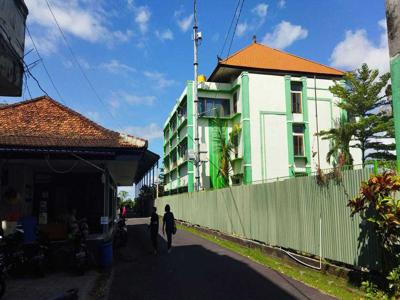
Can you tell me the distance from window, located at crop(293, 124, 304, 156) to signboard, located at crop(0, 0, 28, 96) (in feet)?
93.0

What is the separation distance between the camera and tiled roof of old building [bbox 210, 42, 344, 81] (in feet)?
112

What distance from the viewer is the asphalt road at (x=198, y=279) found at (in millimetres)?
8641

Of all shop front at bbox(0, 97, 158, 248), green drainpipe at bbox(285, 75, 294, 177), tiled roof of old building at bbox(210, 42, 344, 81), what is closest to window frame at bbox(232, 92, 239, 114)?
tiled roof of old building at bbox(210, 42, 344, 81)

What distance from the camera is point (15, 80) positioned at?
7.91m

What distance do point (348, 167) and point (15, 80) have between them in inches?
274

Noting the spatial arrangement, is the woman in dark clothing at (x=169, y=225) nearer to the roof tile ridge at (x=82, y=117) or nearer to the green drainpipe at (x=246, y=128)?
the roof tile ridge at (x=82, y=117)

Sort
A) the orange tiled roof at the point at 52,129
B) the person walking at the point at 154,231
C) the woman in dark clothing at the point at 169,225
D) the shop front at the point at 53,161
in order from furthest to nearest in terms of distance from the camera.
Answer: the woman in dark clothing at the point at 169,225 < the person walking at the point at 154,231 < the orange tiled roof at the point at 52,129 < the shop front at the point at 53,161

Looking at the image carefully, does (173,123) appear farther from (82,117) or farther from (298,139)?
(82,117)

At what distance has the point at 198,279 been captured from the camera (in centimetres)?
1022

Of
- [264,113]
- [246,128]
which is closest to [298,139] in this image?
[264,113]

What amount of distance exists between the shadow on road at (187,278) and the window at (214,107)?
22229 millimetres

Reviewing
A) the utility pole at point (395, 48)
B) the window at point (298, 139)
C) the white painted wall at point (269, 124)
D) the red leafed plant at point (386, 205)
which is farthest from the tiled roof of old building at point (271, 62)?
the red leafed plant at point (386, 205)

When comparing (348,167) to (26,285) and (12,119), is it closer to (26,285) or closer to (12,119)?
(26,285)

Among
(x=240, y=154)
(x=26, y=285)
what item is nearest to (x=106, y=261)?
(x=26, y=285)
